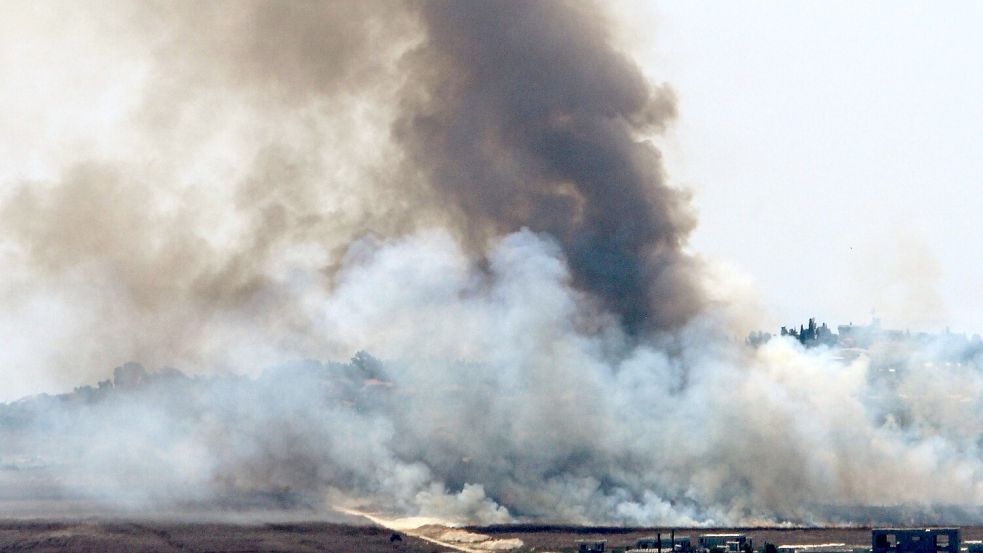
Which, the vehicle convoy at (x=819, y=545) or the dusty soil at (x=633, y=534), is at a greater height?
the dusty soil at (x=633, y=534)

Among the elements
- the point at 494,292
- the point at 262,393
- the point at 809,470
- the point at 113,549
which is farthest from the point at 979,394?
the point at 113,549

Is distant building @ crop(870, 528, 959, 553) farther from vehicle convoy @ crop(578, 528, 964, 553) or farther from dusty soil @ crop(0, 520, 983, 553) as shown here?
dusty soil @ crop(0, 520, 983, 553)

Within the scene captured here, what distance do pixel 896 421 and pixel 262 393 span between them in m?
41.7

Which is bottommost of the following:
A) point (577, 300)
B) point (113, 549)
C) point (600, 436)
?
point (113, 549)

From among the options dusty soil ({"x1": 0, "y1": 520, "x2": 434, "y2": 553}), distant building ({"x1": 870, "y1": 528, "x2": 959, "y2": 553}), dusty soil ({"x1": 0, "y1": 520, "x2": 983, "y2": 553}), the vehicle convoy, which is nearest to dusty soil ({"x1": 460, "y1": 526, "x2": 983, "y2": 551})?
dusty soil ({"x1": 0, "y1": 520, "x2": 983, "y2": 553})

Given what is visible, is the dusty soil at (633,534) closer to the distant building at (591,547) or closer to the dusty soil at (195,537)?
the distant building at (591,547)

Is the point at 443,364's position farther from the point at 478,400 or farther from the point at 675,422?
the point at 675,422

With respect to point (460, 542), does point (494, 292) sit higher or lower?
higher

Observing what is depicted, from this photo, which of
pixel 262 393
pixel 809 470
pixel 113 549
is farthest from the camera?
pixel 262 393

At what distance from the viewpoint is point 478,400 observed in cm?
14450

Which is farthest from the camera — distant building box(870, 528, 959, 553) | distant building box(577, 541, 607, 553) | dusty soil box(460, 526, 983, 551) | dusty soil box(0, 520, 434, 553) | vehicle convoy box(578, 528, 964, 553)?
dusty soil box(0, 520, 434, 553)

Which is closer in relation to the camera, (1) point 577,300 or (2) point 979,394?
(1) point 577,300

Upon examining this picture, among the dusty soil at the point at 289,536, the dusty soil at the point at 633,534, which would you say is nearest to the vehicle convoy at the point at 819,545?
the dusty soil at the point at 633,534

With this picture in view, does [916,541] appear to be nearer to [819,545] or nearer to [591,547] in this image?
[819,545]
